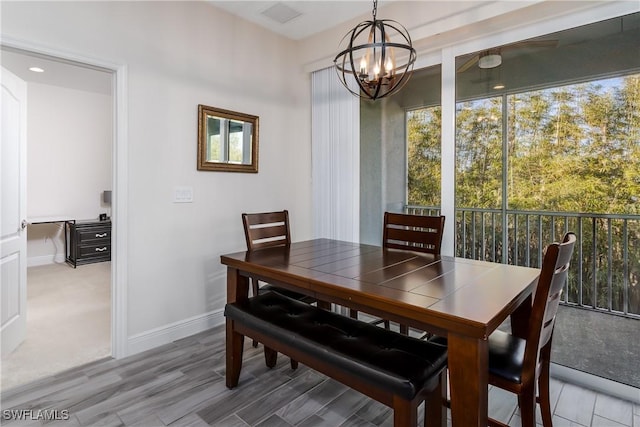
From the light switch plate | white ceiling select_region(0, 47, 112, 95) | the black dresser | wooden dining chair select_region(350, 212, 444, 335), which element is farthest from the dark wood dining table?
the black dresser

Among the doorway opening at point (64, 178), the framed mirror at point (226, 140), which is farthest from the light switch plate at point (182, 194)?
the doorway opening at point (64, 178)

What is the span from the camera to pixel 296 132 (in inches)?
149

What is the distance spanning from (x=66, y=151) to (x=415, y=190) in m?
5.91

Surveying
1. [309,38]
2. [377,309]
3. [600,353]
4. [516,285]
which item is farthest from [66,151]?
[600,353]

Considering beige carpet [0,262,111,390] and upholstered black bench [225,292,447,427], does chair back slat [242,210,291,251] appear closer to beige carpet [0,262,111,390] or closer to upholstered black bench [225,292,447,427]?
upholstered black bench [225,292,447,427]

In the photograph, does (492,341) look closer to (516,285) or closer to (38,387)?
(516,285)

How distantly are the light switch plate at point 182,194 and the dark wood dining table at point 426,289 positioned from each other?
98 cm

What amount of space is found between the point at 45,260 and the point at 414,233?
6096 mm

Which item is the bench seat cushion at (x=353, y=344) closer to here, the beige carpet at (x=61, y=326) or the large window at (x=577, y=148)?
the beige carpet at (x=61, y=326)

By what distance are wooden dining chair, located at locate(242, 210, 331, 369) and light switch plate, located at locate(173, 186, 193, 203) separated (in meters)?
0.61

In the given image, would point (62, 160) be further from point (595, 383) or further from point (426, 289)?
point (595, 383)

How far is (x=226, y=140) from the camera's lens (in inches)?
125

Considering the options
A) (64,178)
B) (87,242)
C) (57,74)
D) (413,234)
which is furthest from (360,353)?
(64,178)

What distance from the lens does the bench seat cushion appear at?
139 centimetres
